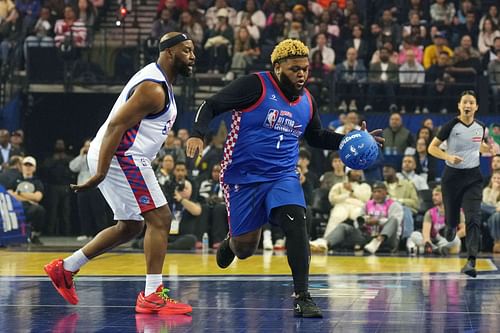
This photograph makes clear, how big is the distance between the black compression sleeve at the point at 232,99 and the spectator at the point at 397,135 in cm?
924

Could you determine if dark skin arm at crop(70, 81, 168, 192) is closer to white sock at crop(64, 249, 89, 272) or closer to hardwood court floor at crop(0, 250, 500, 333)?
white sock at crop(64, 249, 89, 272)

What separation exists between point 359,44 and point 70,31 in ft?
17.7

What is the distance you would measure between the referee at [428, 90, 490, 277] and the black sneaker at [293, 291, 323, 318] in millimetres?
4353

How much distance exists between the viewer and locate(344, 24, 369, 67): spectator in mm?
18812

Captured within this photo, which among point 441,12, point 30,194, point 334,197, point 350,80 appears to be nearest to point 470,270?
point 334,197

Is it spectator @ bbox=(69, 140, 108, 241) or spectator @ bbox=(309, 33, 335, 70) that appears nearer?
spectator @ bbox=(69, 140, 108, 241)

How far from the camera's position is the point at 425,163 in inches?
637

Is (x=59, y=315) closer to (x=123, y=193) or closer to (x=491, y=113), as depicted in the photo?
(x=123, y=193)

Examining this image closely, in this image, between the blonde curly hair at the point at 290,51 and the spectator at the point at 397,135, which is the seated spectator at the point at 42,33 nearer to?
the spectator at the point at 397,135

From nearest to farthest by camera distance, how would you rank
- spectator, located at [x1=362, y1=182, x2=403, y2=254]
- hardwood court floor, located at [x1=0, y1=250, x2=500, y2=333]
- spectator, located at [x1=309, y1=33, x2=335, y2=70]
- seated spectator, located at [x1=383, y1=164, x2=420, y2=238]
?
hardwood court floor, located at [x1=0, y1=250, x2=500, y2=333] → spectator, located at [x1=362, y1=182, x2=403, y2=254] → seated spectator, located at [x1=383, y1=164, x2=420, y2=238] → spectator, located at [x1=309, y1=33, x2=335, y2=70]

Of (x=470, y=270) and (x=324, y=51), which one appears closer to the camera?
(x=470, y=270)

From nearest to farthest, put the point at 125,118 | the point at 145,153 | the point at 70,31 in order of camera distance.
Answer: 1. the point at 125,118
2. the point at 145,153
3. the point at 70,31

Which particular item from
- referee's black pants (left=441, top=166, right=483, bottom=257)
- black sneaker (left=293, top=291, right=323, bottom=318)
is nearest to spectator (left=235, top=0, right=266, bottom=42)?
referee's black pants (left=441, top=166, right=483, bottom=257)

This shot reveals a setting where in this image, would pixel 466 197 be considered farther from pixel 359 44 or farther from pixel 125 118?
pixel 359 44
